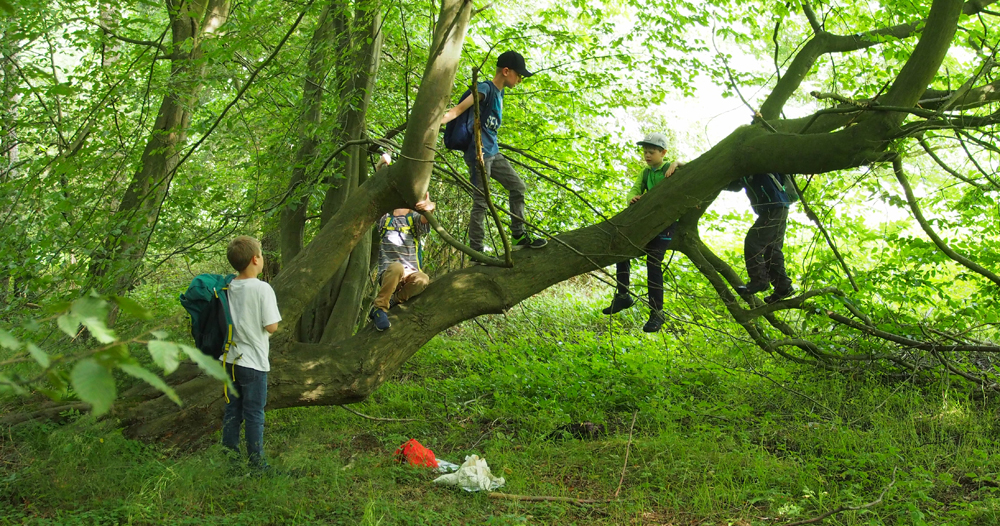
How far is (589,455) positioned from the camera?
16.5 feet

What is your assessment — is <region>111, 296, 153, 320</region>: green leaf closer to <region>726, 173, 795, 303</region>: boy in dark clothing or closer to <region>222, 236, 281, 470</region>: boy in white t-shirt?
<region>222, 236, 281, 470</region>: boy in white t-shirt

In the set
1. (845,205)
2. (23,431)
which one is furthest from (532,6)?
(23,431)

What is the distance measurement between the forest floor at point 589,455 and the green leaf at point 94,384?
101 inches

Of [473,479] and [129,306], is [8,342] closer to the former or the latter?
[129,306]

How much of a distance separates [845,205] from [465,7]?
5.91 m

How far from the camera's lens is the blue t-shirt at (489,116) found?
4586 millimetres

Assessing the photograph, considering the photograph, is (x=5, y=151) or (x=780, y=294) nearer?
(x=780, y=294)

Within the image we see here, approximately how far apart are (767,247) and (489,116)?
7.82 feet

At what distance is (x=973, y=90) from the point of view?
4.87m

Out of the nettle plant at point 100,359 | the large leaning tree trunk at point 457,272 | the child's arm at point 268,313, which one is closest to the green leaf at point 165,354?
the nettle plant at point 100,359

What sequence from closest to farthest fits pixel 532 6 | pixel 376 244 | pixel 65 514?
pixel 65 514 → pixel 376 244 → pixel 532 6

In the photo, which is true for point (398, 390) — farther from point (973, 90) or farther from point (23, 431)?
point (973, 90)

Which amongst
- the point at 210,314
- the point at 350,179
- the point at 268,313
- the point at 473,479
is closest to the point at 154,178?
the point at 350,179

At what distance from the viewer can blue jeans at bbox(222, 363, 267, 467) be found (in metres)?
→ 4.01
